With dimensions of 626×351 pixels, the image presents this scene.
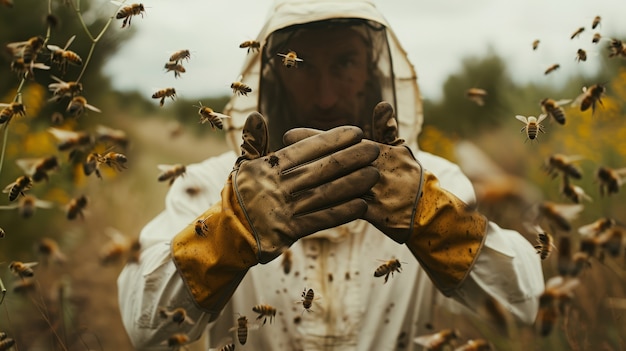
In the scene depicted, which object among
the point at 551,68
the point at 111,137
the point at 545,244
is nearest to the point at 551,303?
the point at 545,244

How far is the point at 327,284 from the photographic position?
11.1ft

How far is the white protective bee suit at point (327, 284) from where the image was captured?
3.08 metres

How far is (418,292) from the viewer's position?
353cm

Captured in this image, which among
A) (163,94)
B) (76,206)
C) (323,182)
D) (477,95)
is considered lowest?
(76,206)

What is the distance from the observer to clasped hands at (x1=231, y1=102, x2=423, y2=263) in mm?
2482

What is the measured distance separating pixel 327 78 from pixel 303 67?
5.8 inches

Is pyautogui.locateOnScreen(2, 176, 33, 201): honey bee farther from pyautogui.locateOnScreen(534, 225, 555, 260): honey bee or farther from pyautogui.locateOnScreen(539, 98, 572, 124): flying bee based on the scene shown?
pyautogui.locateOnScreen(539, 98, 572, 124): flying bee

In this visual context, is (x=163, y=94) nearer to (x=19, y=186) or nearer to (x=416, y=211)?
(x=19, y=186)

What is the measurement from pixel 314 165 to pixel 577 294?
3.25 meters

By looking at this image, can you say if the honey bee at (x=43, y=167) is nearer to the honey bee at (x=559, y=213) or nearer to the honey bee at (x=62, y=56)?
the honey bee at (x=62, y=56)

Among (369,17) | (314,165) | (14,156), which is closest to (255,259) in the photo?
(314,165)

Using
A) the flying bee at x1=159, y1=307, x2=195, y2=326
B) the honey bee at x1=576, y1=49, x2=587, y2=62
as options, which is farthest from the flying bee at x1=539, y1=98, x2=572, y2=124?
the flying bee at x1=159, y1=307, x2=195, y2=326

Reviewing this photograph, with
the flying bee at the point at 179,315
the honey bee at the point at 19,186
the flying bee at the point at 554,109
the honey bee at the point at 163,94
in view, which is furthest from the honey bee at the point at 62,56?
the flying bee at the point at 554,109

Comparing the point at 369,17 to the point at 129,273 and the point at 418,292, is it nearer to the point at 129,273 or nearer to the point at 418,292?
the point at 418,292
